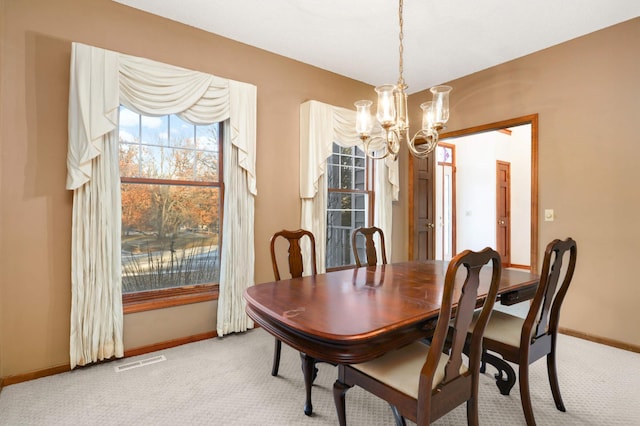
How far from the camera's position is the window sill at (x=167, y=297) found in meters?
2.80

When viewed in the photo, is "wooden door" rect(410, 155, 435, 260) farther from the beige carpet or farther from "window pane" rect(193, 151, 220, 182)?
"window pane" rect(193, 151, 220, 182)

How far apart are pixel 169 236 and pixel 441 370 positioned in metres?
2.55

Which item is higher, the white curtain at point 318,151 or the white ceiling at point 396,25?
the white ceiling at point 396,25

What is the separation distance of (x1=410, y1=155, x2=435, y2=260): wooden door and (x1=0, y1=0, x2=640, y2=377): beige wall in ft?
2.97

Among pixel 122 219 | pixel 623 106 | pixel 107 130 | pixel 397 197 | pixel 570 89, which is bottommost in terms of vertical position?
pixel 122 219

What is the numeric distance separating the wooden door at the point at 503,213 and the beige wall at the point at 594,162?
3.66m

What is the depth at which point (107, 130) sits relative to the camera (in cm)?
251

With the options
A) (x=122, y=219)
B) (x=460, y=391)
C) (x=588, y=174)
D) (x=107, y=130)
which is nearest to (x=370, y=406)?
(x=460, y=391)

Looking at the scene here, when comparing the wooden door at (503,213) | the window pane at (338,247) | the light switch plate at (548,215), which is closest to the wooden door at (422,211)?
the window pane at (338,247)

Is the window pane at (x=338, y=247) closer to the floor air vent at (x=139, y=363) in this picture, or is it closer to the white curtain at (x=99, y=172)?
the floor air vent at (x=139, y=363)

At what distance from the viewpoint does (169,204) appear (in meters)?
3.05

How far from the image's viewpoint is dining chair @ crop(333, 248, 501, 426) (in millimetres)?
1262

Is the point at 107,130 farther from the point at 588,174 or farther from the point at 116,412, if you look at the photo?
the point at 588,174

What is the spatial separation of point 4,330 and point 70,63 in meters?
1.95
